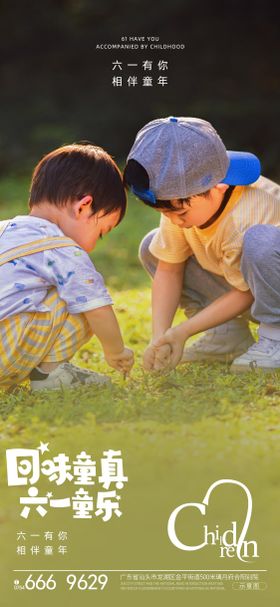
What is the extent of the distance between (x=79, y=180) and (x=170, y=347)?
570mm

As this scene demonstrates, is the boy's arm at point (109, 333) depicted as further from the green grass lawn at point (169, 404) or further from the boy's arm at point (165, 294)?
the boy's arm at point (165, 294)

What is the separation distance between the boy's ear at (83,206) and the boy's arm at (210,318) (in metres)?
0.45

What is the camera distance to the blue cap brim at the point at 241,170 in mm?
2469

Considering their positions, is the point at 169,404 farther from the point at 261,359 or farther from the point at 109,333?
the point at 261,359

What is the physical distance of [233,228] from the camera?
249 centimetres

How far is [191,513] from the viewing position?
1720 mm

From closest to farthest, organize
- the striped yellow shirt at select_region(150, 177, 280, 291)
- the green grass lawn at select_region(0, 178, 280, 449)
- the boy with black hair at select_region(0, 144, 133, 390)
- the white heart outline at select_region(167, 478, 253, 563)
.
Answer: the white heart outline at select_region(167, 478, 253, 563)
the green grass lawn at select_region(0, 178, 280, 449)
the boy with black hair at select_region(0, 144, 133, 390)
the striped yellow shirt at select_region(150, 177, 280, 291)

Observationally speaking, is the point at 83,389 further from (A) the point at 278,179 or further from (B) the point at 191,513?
(A) the point at 278,179

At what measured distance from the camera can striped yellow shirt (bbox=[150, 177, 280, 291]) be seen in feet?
8.18

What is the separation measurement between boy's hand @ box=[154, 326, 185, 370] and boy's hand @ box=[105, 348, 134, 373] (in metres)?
0.14

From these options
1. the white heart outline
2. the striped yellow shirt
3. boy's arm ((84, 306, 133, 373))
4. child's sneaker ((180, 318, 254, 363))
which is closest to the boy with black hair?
boy's arm ((84, 306, 133, 373))

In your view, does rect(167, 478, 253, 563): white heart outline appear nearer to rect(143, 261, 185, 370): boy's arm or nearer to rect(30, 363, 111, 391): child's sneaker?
rect(30, 363, 111, 391): child's sneaker

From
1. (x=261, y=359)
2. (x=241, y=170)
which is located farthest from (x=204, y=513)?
(x=241, y=170)

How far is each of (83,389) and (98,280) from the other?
303 millimetres
